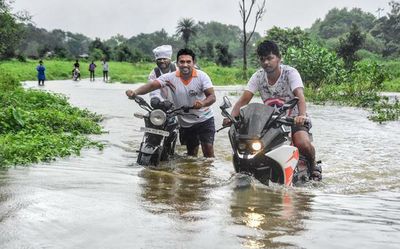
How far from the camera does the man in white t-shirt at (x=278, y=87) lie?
238 inches

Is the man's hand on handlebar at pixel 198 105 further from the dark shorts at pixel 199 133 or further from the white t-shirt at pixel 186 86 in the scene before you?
the dark shorts at pixel 199 133

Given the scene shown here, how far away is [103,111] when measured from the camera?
17.7 m

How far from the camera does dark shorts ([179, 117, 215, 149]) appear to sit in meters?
7.85

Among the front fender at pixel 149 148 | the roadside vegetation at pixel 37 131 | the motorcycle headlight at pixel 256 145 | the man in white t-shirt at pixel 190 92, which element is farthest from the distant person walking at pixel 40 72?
the motorcycle headlight at pixel 256 145

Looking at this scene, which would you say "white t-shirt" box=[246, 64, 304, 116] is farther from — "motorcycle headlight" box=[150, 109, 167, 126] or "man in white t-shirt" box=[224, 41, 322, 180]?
"motorcycle headlight" box=[150, 109, 167, 126]

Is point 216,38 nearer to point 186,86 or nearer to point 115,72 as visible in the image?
point 115,72

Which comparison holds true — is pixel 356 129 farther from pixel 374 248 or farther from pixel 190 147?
pixel 374 248

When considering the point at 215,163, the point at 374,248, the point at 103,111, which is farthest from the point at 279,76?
the point at 103,111

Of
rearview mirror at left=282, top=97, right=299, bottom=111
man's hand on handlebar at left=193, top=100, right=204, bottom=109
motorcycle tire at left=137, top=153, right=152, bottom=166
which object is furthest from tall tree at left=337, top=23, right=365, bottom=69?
rearview mirror at left=282, top=97, right=299, bottom=111

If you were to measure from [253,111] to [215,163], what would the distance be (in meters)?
2.73

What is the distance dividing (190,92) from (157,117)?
0.81 metres

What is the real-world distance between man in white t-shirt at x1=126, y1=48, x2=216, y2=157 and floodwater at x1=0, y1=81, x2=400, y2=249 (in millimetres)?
513

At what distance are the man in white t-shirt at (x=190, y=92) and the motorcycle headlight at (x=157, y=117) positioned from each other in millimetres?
357

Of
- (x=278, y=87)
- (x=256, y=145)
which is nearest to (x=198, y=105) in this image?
(x=278, y=87)
